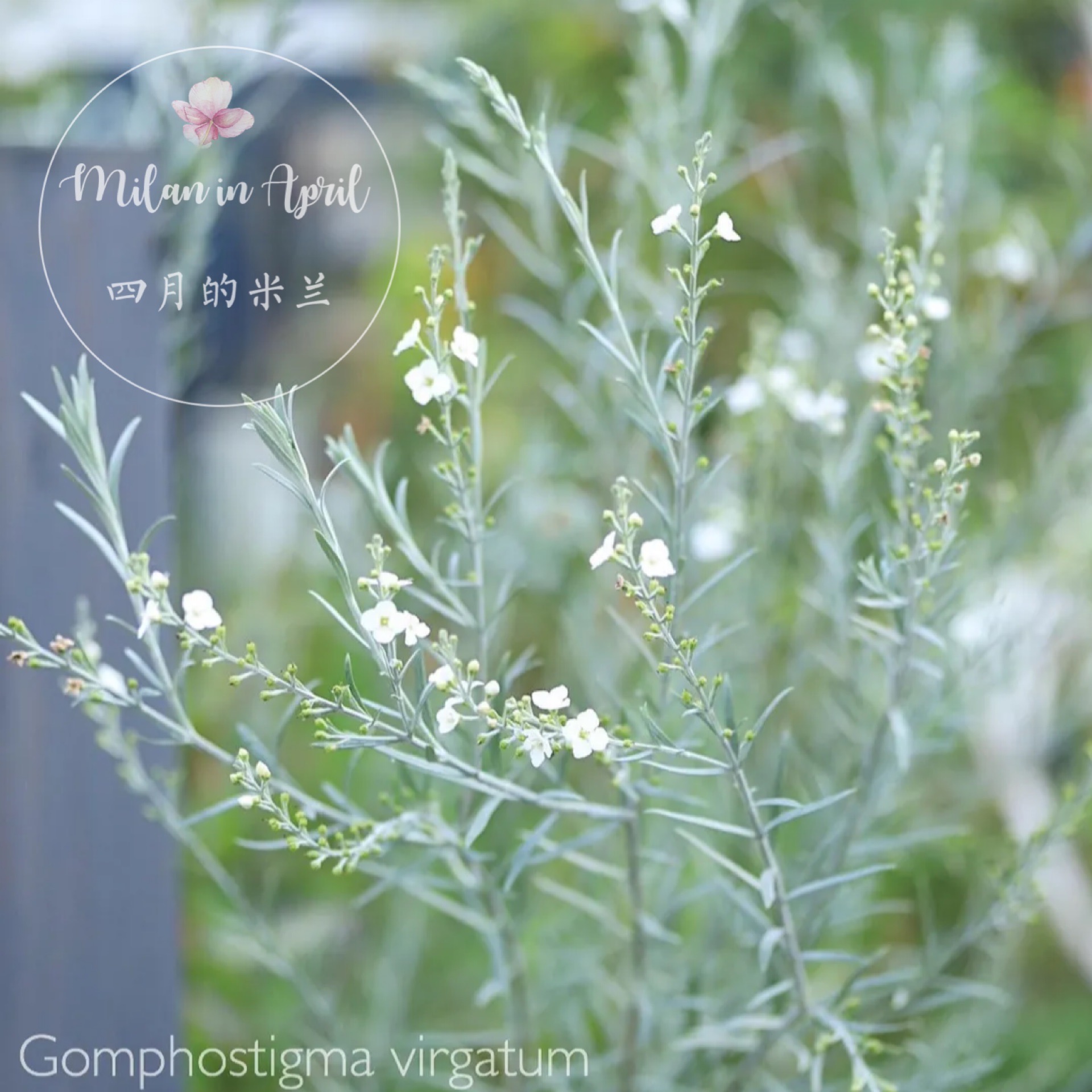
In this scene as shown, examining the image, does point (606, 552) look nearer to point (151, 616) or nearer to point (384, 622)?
point (384, 622)

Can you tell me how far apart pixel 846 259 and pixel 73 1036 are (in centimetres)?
155

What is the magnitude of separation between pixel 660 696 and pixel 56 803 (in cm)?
52

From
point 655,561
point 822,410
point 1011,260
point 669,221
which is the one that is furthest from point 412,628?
point 1011,260

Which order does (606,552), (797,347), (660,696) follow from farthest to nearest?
1. (797,347)
2. (660,696)
3. (606,552)

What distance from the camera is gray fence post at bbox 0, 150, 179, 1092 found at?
890 millimetres

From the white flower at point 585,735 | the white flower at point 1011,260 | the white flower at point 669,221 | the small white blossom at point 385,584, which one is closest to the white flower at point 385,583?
the small white blossom at point 385,584

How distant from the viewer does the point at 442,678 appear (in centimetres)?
54

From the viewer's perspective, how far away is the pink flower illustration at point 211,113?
2.32 feet

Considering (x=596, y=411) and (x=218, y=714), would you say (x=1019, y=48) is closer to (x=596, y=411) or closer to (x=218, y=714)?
(x=596, y=411)

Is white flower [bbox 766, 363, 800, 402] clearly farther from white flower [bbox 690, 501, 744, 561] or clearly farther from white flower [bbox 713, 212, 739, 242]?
white flower [bbox 713, 212, 739, 242]

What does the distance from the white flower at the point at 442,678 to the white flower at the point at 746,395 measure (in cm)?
35

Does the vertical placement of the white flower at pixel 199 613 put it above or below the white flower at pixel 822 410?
below

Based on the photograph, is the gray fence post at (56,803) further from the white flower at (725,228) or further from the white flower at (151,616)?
the white flower at (725,228)

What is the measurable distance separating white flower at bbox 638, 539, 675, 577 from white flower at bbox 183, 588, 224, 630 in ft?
0.68
